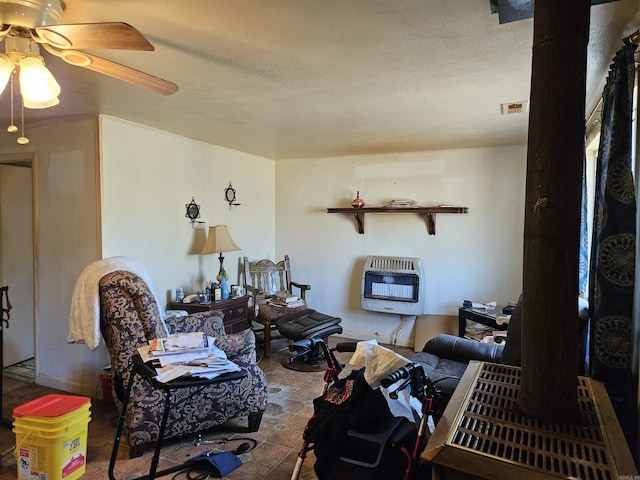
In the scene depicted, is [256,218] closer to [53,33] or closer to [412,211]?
[412,211]

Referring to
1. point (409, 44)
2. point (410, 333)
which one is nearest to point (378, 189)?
point (410, 333)

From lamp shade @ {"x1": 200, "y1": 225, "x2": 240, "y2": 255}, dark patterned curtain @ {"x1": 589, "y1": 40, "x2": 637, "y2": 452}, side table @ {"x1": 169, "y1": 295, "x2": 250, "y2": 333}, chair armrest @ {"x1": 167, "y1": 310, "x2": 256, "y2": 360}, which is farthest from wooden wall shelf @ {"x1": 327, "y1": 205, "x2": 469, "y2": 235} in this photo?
dark patterned curtain @ {"x1": 589, "y1": 40, "x2": 637, "y2": 452}

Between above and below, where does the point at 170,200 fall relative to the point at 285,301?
above

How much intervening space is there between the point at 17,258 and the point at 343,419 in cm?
405

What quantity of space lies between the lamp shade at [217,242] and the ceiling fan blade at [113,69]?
7.08ft

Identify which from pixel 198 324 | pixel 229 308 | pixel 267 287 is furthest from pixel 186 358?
pixel 267 287

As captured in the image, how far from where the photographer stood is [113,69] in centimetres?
176

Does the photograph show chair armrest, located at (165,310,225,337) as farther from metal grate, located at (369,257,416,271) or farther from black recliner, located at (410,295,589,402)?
metal grate, located at (369,257,416,271)

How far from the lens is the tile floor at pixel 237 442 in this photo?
7.73 ft

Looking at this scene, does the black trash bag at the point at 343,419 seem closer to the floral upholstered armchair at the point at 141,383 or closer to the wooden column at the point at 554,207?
the wooden column at the point at 554,207

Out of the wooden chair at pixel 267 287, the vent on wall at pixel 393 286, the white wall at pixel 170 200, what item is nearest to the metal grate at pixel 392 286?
the vent on wall at pixel 393 286

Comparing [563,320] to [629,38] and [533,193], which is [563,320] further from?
[629,38]

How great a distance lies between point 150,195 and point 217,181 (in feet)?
3.11

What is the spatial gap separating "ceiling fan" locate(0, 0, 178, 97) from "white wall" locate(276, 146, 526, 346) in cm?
366
